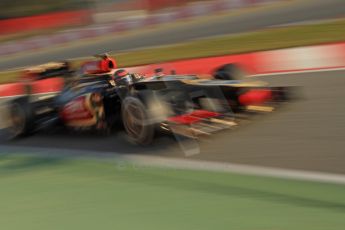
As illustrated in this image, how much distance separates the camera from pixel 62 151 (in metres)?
5.68

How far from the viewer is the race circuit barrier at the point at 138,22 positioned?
19047 millimetres

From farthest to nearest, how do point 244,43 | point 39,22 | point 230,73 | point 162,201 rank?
1. point 39,22
2. point 244,43
3. point 230,73
4. point 162,201

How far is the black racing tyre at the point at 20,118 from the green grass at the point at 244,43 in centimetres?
539

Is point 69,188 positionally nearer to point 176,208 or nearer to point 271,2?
point 176,208

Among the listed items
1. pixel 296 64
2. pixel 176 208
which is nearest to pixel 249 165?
pixel 176 208

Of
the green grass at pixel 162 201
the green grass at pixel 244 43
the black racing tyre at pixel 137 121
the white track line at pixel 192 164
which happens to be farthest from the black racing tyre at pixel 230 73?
the green grass at pixel 244 43

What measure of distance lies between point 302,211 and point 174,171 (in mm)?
1463

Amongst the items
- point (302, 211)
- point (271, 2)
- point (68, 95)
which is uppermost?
point (271, 2)

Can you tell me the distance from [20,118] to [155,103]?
248 cm

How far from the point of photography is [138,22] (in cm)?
2025

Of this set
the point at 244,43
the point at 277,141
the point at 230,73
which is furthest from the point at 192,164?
the point at 244,43

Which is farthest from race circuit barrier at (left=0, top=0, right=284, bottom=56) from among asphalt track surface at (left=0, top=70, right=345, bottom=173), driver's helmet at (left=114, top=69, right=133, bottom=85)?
driver's helmet at (left=114, top=69, right=133, bottom=85)

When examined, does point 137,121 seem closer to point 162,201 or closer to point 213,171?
point 213,171

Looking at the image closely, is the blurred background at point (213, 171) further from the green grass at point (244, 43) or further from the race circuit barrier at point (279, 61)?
the green grass at point (244, 43)
